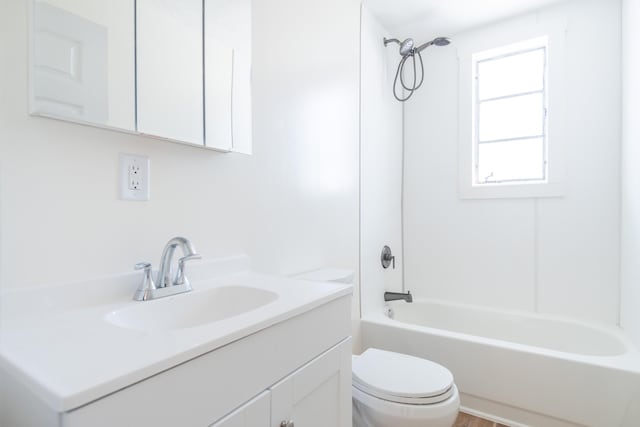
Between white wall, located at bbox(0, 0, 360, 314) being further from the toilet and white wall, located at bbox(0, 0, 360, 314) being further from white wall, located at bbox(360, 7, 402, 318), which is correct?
the toilet

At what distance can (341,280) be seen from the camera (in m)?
1.55

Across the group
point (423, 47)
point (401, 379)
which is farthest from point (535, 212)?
point (401, 379)

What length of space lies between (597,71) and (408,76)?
1.25 metres

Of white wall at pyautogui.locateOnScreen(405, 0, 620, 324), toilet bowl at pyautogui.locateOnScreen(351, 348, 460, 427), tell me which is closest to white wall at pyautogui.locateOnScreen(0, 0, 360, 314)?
toilet bowl at pyautogui.locateOnScreen(351, 348, 460, 427)

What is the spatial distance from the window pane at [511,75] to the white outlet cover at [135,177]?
97.0 inches

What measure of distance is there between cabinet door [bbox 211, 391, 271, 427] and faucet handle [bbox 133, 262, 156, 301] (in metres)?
0.41

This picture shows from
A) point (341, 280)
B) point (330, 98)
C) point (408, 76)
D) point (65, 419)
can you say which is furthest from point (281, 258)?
point (408, 76)

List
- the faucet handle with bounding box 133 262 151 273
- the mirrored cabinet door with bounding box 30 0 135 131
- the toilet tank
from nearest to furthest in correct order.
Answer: the mirrored cabinet door with bounding box 30 0 135 131 → the faucet handle with bounding box 133 262 151 273 → the toilet tank

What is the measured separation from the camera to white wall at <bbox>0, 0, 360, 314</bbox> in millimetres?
704

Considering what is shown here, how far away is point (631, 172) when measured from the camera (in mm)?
1785

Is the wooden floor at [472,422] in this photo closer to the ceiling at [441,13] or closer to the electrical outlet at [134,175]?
the electrical outlet at [134,175]

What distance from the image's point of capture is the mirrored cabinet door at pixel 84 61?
72cm

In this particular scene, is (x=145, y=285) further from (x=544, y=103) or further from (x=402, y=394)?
(x=544, y=103)

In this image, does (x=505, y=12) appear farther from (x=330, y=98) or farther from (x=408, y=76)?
(x=330, y=98)
